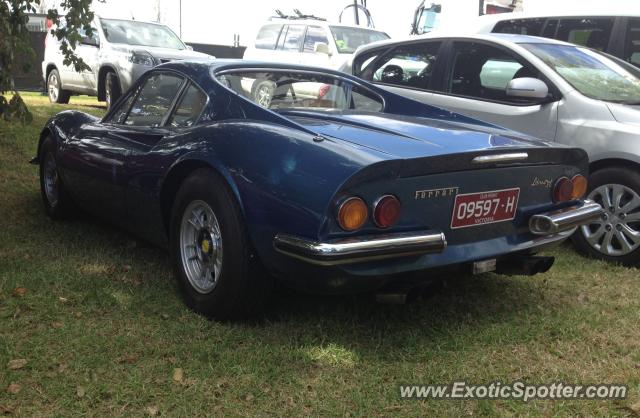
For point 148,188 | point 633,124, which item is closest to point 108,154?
point 148,188

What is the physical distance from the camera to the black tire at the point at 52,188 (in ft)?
16.3

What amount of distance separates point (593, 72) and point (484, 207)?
2.67 metres

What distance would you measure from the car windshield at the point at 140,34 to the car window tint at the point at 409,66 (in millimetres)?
5923

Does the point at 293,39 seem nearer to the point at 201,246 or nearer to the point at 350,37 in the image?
the point at 350,37

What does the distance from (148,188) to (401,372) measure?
1.76m

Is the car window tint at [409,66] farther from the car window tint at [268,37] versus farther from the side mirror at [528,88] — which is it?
the car window tint at [268,37]

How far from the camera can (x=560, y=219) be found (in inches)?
129

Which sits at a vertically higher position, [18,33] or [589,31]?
[589,31]

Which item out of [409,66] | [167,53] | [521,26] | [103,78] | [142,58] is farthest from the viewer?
[103,78]

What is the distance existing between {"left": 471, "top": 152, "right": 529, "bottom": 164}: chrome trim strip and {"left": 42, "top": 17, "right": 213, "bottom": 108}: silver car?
7.54 m

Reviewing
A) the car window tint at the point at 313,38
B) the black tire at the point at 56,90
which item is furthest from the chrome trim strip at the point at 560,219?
the black tire at the point at 56,90

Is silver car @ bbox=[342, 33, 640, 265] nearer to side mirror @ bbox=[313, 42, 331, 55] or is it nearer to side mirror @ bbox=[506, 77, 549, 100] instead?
side mirror @ bbox=[506, 77, 549, 100]

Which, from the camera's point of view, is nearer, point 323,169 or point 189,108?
point 323,169

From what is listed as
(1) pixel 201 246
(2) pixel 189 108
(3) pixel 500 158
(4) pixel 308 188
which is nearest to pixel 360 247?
(4) pixel 308 188
